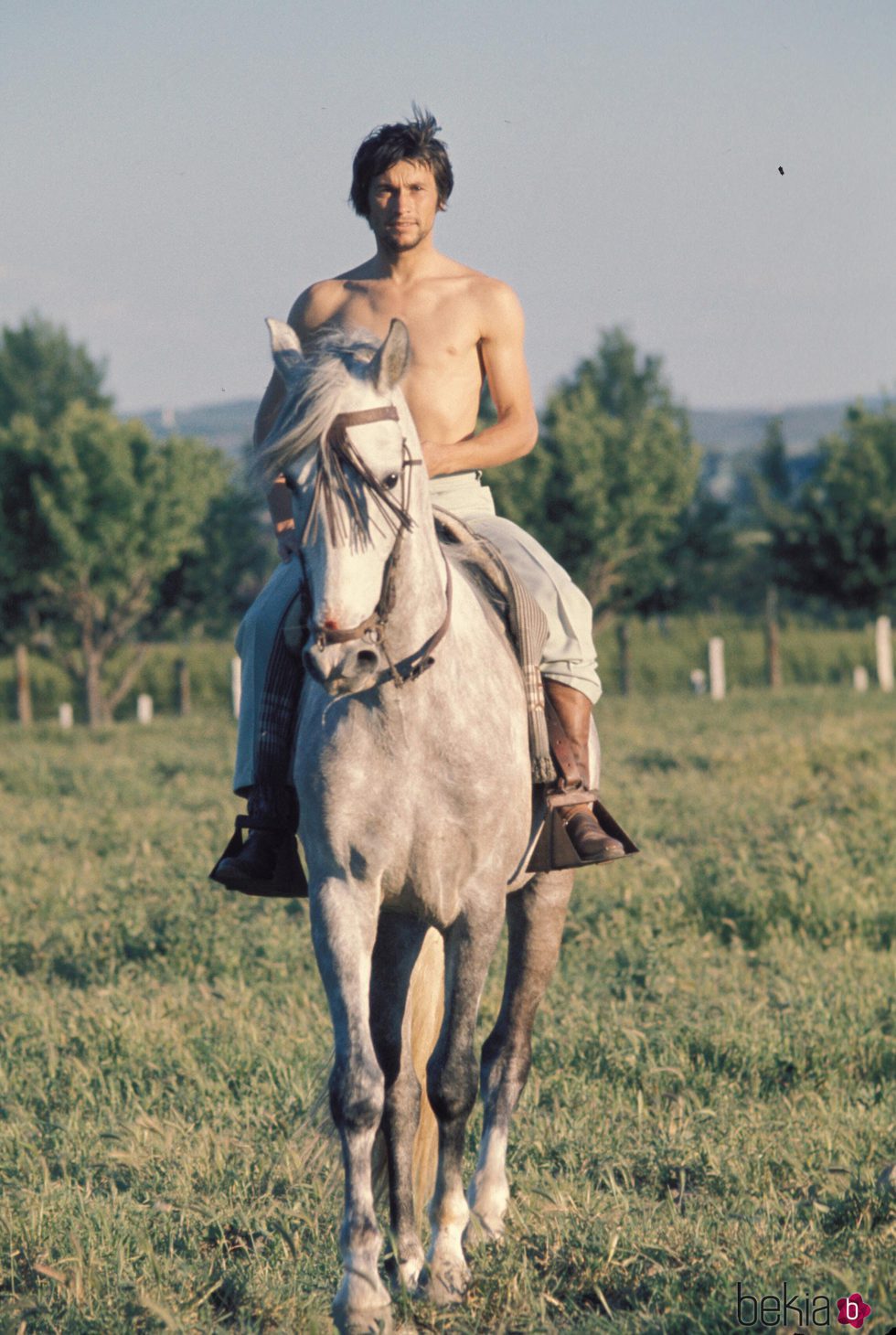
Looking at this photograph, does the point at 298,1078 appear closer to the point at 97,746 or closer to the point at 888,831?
the point at 888,831

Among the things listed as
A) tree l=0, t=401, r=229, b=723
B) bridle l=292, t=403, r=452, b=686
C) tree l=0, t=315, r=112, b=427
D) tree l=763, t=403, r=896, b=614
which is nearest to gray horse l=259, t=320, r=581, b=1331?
bridle l=292, t=403, r=452, b=686

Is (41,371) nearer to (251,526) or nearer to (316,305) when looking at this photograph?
(251,526)

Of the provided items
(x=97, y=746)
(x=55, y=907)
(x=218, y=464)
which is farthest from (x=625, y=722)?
(x=218, y=464)

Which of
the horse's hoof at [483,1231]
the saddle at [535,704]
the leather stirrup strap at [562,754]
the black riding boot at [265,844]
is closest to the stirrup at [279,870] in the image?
the black riding boot at [265,844]

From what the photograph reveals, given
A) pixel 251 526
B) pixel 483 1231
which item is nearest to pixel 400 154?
pixel 483 1231

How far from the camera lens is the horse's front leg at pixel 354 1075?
13.6 feet

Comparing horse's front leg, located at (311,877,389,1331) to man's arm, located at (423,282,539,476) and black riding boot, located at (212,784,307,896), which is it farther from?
man's arm, located at (423,282,539,476)

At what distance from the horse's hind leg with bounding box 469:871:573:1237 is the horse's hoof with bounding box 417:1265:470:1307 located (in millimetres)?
357

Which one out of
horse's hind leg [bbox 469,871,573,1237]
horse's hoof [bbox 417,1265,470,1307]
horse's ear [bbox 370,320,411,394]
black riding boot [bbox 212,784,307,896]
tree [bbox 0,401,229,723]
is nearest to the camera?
horse's ear [bbox 370,320,411,394]

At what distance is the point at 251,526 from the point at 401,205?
137 ft

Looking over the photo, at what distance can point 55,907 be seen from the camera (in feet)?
32.6

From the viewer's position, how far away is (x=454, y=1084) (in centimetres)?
460

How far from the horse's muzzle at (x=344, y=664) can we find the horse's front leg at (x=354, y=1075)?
724 millimetres

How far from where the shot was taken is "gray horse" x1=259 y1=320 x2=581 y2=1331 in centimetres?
384
